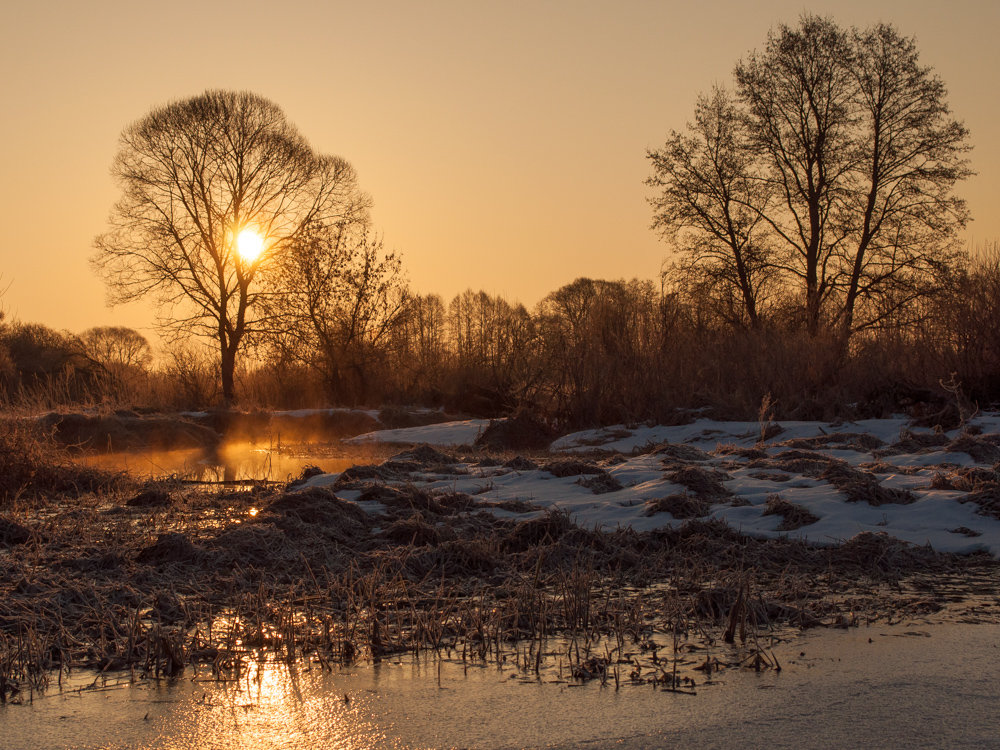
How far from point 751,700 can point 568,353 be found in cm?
1602

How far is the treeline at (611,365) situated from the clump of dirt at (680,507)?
532 cm

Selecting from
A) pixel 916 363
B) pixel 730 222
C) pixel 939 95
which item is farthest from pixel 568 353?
pixel 939 95

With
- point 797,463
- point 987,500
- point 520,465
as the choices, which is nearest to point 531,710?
point 987,500

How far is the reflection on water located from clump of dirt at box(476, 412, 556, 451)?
10.4 ft

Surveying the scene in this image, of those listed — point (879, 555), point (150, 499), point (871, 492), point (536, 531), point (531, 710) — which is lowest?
point (531, 710)

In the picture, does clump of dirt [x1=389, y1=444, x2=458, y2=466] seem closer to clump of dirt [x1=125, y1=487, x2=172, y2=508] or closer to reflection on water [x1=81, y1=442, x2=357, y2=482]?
reflection on water [x1=81, y1=442, x2=357, y2=482]

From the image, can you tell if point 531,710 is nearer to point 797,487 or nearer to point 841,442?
point 797,487

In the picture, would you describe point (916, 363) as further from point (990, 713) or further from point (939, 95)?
point (939, 95)

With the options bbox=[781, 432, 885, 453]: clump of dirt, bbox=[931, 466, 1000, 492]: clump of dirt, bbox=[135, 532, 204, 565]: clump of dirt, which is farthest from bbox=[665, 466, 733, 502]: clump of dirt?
bbox=[135, 532, 204, 565]: clump of dirt

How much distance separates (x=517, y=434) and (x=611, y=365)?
2489 mm

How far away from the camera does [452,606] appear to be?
4.90 metres

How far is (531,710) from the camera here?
11.8ft

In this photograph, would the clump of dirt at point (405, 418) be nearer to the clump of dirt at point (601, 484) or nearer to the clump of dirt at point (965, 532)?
the clump of dirt at point (601, 484)

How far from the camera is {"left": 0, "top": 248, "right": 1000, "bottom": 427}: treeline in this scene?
15297 millimetres
